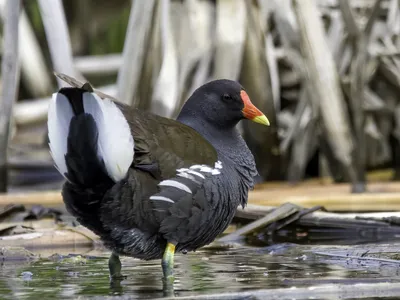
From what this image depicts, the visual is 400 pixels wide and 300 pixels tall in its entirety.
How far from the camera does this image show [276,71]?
302 inches

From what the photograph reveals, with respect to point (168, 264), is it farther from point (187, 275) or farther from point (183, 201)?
point (183, 201)

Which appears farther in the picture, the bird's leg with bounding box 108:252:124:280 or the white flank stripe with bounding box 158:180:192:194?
the bird's leg with bounding box 108:252:124:280

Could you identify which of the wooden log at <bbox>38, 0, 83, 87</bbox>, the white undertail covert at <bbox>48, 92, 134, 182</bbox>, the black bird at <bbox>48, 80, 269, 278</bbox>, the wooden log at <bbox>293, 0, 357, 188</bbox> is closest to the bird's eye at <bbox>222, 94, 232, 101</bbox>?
the black bird at <bbox>48, 80, 269, 278</bbox>

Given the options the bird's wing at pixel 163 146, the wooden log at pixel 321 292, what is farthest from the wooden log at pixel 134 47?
the wooden log at pixel 321 292

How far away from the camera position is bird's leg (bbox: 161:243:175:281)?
3.61m

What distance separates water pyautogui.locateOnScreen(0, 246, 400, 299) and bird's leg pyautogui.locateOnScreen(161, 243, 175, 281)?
0.12 ft

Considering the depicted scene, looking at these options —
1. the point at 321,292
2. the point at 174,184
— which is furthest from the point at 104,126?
the point at 321,292

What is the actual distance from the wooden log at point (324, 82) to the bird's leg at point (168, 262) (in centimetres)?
285

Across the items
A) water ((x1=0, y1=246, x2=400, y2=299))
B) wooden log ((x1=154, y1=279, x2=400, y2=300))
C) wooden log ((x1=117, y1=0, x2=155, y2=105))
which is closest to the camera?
wooden log ((x1=154, y1=279, x2=400, y2=300))

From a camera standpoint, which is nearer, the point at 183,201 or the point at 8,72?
the point at 183,201

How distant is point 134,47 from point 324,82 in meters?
1.25

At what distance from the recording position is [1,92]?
6.29 m

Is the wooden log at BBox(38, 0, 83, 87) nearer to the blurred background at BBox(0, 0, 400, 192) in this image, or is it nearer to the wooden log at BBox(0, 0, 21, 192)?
the blurred background at BBox(0, 0, 400, 192)

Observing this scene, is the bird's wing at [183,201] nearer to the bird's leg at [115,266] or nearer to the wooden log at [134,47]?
the bird's leg at [115,266]
